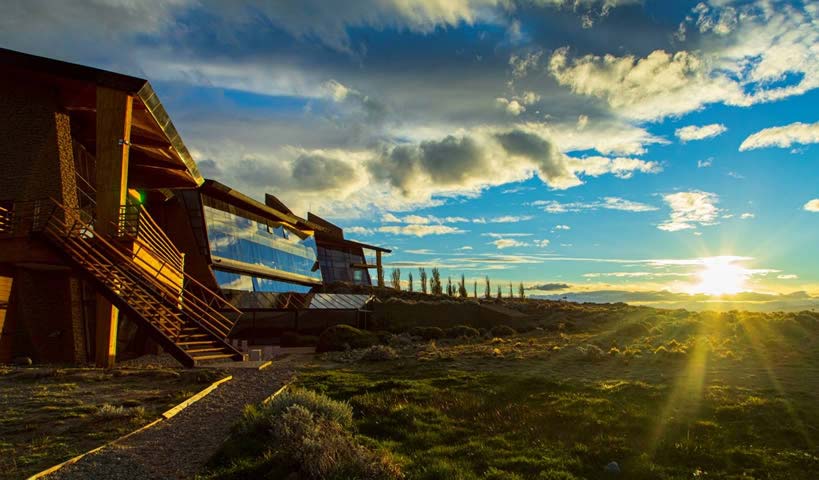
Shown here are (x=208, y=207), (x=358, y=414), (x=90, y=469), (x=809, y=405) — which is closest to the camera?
(x=90, y=469)

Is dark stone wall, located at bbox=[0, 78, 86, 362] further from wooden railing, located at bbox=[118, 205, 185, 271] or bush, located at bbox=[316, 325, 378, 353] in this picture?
bush, located at bbox=[316, 325, 378, 353]

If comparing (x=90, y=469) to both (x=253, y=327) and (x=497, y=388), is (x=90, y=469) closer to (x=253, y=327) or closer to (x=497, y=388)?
(x=497, y=388)

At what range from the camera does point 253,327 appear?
35.2 m

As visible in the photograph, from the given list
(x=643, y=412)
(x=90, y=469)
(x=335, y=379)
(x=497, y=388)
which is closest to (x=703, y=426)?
(x=643, y=412)

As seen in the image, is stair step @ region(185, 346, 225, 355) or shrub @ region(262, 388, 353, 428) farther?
stair step @ region(185, 346, 225, 355)

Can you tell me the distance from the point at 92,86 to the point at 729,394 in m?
23.2

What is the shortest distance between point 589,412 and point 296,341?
24.5 meters

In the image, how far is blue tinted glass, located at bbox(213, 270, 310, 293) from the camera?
34781 millimetres

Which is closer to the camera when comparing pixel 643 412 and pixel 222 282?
pixel 643 412

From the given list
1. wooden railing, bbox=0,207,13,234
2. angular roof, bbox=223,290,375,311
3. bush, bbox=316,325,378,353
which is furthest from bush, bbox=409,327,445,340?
wooden railing, bbox=0,207,13,234

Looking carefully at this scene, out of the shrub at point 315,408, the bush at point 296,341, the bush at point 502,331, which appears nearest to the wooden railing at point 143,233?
the bush at point 296,341

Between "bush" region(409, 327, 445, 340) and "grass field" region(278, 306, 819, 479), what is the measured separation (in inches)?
497

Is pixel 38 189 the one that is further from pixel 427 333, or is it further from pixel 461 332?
pixel 461 332

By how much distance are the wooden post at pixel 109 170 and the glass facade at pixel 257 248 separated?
14.9 m
